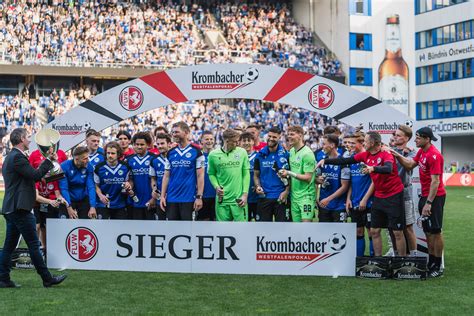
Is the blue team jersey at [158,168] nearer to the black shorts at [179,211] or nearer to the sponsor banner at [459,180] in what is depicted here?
the black shorts at [179,211]

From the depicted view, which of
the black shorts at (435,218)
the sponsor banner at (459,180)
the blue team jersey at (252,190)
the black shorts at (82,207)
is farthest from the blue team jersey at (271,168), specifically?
the sponsor banner at (459,180)

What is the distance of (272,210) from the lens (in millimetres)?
10930

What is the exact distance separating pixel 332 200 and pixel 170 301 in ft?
11.7

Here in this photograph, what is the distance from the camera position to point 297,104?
1101 centimetres

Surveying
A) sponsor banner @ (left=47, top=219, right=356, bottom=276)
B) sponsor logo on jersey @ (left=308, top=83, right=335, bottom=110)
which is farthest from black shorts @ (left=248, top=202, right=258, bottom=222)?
sponsor logo on jersey @ (left=308, top=83, right=335, bottom=110)

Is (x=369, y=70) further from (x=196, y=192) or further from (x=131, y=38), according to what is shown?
(x=196, y=192)

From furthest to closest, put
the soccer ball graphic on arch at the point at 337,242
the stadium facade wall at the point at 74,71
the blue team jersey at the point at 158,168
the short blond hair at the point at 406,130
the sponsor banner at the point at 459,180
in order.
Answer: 1. the stadium facade wall at the point at 74,71
2. the sponsor banner at the point at 459,180
3. the blue team jersey at the point at 158,168
4. the short blond hair at the point at 406,130
5. the soccer ball graphic on arch at the point at 337,242

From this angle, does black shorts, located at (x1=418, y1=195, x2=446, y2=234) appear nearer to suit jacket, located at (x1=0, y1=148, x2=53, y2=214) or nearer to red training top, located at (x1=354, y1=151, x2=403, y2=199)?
red training top, located at (x1=354, y1=151, x2=403, y2=199)

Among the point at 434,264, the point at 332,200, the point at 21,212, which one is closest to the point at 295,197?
the point at 332,200

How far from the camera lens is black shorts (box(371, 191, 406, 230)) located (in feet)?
32.1

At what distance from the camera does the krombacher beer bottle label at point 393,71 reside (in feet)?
176

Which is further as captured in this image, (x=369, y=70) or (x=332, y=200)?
(x=369, y=70)

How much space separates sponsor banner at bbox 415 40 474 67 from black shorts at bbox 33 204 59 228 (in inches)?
1741

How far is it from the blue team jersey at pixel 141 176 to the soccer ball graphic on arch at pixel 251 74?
6.33 ft
